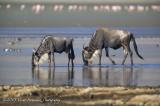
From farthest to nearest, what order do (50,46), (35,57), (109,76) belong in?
(50,46), (35,57), (109,76)

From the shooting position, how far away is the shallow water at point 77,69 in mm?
7188

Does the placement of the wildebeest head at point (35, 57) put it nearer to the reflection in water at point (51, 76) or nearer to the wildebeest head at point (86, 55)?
the reflection in water at point (51, 76)

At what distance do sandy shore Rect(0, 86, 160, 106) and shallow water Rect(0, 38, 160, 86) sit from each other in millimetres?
90

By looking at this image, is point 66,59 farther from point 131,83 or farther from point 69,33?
point 131,83

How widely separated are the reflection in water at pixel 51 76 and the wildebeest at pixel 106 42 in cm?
25

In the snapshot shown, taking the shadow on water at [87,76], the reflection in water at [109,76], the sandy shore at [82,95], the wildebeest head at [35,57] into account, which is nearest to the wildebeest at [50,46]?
the wildebeest head at [35,57]

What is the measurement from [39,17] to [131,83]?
1165mm

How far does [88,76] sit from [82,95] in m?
0.35

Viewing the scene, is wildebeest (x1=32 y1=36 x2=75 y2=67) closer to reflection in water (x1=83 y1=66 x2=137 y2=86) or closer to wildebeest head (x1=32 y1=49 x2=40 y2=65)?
wildebeest head (x1=32 y1=49 x2=40 y2=65)

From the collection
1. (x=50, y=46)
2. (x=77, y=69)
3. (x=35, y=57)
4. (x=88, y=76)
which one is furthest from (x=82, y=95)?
(x=50, y=46)

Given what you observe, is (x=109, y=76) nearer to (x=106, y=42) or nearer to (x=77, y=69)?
(x=77, y=69)

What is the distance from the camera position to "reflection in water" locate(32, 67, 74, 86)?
284 inches

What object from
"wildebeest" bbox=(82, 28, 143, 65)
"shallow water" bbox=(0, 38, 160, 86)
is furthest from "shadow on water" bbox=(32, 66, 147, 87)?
"wildebeest" bbox=(82, 28, 143, 65)

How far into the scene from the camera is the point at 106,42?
7707 mm
